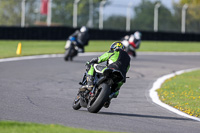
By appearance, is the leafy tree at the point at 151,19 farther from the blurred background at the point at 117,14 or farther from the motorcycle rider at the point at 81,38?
the motorcycle rider at the point at 81,38

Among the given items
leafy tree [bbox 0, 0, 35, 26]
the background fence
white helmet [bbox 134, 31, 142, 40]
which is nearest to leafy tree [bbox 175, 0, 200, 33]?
the background fence

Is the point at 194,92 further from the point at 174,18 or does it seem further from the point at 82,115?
the point at 174,18

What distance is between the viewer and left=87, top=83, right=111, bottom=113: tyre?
878 centimetres

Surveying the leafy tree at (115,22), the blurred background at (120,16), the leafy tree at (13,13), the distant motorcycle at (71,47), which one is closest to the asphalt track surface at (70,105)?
the distant motorcycle at (71,47)

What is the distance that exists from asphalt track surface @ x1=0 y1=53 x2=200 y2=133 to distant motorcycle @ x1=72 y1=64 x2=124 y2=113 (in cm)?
19

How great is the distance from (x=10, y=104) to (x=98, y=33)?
2918 cm

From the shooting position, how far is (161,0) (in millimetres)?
48750

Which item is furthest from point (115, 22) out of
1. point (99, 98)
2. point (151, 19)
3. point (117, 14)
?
point (99, 98)

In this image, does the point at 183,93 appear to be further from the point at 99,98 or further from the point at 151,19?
the point at 151,19

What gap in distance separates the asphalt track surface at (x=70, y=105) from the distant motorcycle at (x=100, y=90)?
0.19 meters

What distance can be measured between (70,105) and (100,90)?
5.20 ft

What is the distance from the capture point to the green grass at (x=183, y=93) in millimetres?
10780

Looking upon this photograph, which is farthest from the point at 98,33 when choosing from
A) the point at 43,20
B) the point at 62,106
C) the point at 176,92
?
the point at 62,106

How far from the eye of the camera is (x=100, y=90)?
29.5ft
